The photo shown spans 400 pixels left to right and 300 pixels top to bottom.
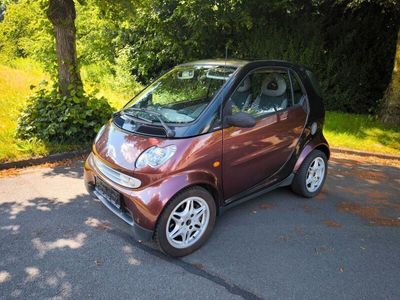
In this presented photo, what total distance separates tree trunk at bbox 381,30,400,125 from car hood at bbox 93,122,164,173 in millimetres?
7439

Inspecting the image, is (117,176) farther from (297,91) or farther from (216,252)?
(297,91)

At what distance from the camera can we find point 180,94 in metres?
4.04

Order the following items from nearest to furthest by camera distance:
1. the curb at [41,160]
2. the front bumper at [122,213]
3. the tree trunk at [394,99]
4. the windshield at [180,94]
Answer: the front bumper at [122,213]
the windshield at [180,94]
the curb at [41,160]
the tree trunk at [394,99]

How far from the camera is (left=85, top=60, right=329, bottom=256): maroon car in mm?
3205

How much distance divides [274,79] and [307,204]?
166cm

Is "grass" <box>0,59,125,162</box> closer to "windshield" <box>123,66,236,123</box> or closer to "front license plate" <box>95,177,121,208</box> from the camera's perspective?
"windshield" <box>123,66,236,123</box>

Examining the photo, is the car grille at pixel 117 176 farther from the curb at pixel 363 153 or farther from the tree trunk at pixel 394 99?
the tree trunk at pixel 394 99

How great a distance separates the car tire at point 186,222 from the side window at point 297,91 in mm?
1747

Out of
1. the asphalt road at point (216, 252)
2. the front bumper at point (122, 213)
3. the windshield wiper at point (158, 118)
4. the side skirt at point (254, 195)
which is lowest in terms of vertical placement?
the asphalt road at point (216, 252)

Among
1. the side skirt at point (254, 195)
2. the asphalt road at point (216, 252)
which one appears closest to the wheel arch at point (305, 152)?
the side skirt at point (254, 195)

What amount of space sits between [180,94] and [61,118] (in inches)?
112

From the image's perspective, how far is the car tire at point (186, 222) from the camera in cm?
318

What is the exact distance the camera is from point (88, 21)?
45.4 feet

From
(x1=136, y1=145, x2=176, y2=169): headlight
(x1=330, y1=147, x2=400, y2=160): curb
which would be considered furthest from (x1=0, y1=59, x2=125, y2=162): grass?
(x1=330, y1=147, x2=400, y2=160): curb
